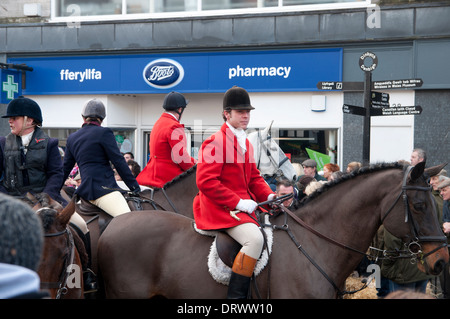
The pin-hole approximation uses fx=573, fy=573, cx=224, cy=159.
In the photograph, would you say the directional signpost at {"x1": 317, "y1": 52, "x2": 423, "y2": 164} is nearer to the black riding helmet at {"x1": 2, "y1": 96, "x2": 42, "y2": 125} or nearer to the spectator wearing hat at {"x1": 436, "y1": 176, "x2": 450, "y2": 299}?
the spectator wearing hat at {"x1": 436, "y1": 176, "x2": 450, "y2": 299}

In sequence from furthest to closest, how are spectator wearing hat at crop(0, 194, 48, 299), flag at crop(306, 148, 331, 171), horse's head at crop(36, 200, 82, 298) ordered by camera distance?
flag at crop(306, 148, 331, 171)
horse's head at crop(36, 200, 82, 298)
spectator wearing hat at crop(0, 194, 48, 299)

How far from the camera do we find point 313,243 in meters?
4.85

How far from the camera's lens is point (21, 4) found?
53.3 ft

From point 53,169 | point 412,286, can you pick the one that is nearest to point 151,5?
point 412,286

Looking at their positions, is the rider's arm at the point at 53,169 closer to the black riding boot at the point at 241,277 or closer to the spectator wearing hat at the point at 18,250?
the black riding boot at the point at 241,277

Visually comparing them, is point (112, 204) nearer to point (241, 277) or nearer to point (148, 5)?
point (241, 277)

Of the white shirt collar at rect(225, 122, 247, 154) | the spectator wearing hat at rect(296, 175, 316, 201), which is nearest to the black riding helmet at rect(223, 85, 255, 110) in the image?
the white shirt collar at rect(225, 122, 247, 154)

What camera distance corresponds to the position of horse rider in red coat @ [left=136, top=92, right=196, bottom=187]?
23.5 ft

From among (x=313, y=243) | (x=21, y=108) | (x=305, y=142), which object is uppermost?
(x=21, y=108)

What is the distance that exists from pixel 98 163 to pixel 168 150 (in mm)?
1350

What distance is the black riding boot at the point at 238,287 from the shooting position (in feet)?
15.1

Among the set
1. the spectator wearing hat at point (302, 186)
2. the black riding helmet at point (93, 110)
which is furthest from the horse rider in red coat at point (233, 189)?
the spectator wearing hat at point (302, 186)

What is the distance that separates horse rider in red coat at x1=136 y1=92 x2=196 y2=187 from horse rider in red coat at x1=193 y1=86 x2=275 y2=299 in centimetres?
206
